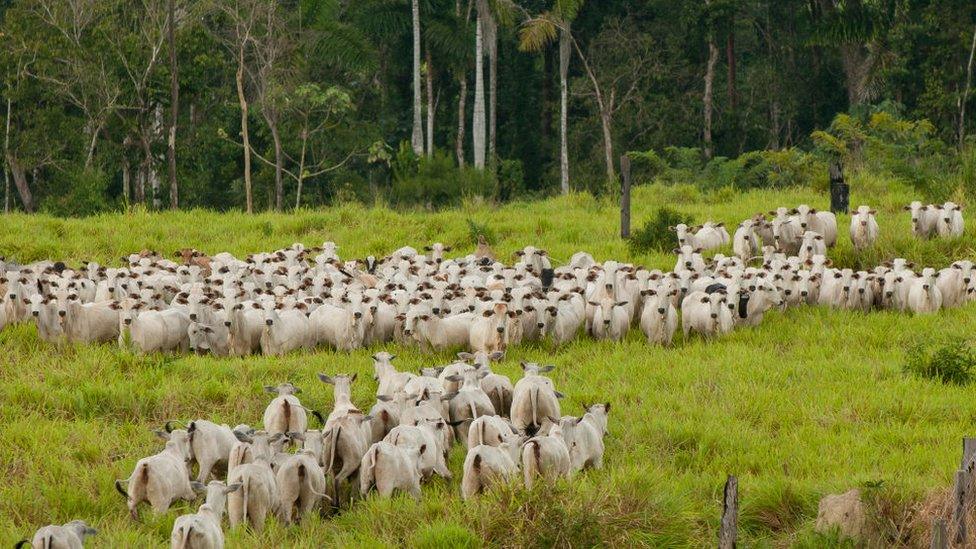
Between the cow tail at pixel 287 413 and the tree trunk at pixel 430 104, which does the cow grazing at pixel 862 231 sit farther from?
the tree trunk at pixel 430 104

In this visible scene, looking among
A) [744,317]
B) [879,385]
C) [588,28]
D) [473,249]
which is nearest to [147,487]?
[879,385]

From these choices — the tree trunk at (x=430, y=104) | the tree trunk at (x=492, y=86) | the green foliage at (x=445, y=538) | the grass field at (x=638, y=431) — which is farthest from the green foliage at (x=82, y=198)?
the green foliage at (x=445, y=538)

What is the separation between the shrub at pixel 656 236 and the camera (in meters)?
19.5

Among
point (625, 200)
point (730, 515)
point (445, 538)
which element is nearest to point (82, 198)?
point (625, 200)

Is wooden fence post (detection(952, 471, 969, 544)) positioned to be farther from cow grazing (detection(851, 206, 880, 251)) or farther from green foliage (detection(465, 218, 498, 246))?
green foliage (detection(465, 218, 498, 246))

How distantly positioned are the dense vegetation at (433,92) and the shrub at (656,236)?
6.90 m

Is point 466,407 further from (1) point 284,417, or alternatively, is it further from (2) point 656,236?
(2) point 656,236

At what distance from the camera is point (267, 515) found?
8.94m

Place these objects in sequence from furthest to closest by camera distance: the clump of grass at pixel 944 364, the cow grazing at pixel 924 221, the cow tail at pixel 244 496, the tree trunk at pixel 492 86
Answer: the tree trunk at pixel 492 86 < the cow grazing at pixel 924 221 < the clump of grass at pixel 944 364 < the cow tail at pixel 244 496

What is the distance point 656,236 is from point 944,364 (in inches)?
295

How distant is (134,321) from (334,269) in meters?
4.01

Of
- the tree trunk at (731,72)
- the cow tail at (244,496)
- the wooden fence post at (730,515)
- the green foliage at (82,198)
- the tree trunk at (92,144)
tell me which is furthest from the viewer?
the tree trunk at (731,72)

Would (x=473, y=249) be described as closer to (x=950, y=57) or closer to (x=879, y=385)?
(x=879, y=385)

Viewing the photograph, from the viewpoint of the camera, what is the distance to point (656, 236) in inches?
771
